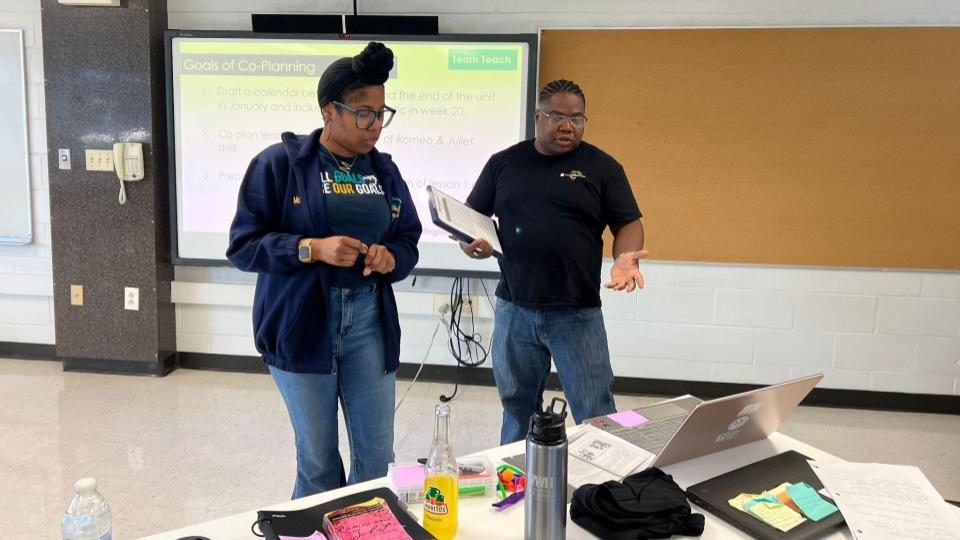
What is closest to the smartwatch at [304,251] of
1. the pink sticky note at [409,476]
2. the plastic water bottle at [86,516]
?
the pink sticky note at [409,476]

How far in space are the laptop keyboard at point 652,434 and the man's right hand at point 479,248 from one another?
2.32 ft

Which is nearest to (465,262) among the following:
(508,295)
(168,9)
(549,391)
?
(549,391)

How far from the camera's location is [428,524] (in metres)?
1.14

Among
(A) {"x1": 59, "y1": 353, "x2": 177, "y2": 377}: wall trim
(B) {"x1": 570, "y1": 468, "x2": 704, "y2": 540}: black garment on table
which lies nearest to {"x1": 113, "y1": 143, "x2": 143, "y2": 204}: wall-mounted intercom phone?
(A) {"x1": 59, "y1": 353, "x2": 177, "y2": 377}: wall trim

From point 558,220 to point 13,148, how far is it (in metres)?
3.61

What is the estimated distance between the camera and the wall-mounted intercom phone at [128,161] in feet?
12.8

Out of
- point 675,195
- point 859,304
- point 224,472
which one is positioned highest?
point 675,195

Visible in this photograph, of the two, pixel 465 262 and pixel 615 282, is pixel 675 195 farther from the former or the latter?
pixel 615 282

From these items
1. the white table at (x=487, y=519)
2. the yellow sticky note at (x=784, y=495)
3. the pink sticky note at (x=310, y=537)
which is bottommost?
the white table at (x=487, y=519)

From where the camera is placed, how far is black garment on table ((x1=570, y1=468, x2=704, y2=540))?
3.72 feet

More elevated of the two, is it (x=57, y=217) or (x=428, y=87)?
(x=428, y=87)

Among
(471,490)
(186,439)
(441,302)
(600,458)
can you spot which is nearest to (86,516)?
(471,490)

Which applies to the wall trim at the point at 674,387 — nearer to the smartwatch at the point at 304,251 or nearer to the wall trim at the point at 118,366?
the wall trim at the point at 118,366

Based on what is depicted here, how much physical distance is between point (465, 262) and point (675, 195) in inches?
47.0
